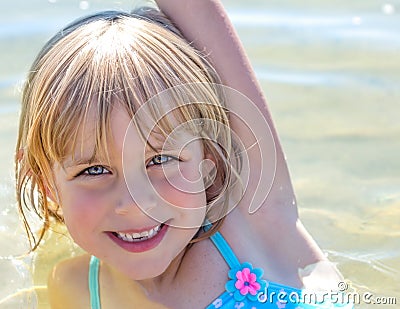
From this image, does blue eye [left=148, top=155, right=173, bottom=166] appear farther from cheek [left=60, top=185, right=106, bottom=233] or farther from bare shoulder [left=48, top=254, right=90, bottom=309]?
bare shoulder [left=48, top=254, right=90, bottom=309]

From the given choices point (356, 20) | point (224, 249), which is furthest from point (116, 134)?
point (356, 20)

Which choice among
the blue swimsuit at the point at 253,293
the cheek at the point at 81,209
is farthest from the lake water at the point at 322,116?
the cheek at the point at 81,209

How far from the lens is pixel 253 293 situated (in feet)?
7.20

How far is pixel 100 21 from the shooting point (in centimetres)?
215

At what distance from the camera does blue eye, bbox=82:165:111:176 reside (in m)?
1.98

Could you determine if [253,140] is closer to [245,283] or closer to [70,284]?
[245,283]

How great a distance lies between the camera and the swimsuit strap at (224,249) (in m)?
2.25

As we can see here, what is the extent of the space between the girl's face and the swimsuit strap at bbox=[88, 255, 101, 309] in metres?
0.24

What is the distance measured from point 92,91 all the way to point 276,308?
0.72m

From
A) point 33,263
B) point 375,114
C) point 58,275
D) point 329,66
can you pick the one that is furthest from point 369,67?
point 58,275

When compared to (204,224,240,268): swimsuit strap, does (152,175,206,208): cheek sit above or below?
above

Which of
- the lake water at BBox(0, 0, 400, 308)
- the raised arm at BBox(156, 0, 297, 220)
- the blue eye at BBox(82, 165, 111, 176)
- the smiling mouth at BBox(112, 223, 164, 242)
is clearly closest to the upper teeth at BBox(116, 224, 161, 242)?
the smiling mouth at BBox(112, 223, 164, 242)

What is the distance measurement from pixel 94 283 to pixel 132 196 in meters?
0.45

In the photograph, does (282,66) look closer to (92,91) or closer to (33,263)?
(33,263)
